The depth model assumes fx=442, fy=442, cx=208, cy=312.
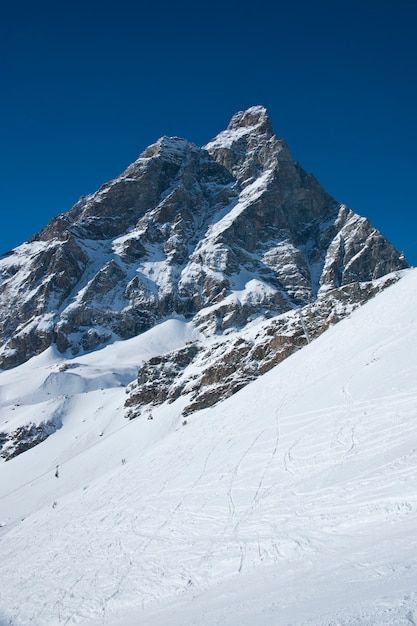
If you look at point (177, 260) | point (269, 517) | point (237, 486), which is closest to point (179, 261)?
point (177, 260)

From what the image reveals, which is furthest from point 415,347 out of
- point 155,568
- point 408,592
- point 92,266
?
point 92,266

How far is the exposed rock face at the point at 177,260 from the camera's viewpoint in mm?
140750

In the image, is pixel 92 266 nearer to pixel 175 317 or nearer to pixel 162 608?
pixel 175 317

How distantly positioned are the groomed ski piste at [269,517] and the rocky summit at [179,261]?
100.0 metres

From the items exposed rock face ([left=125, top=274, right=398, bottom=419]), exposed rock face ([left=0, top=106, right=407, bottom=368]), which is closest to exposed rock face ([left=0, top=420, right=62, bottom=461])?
exposed rock face ([left=125, top=274, right=398, bottom=419])

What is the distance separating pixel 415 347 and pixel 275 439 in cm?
680

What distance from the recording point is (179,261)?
165125mm

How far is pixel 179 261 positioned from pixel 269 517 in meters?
157

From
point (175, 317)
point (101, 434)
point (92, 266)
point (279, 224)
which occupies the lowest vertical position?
point (101, 434)

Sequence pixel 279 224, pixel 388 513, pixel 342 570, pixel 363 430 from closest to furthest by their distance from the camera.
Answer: pixel 342 570 < pixel 388 513 < pixel 363 430 < pixel 279 224

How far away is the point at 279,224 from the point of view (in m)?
179

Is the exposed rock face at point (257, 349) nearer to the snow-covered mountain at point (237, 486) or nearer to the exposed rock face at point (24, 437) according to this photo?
the snow-covered mountain at point (237, 486)

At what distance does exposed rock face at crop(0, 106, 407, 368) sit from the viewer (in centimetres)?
14075

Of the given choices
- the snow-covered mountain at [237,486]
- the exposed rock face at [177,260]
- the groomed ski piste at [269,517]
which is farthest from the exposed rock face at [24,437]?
the exposed rock face at [177,260]
